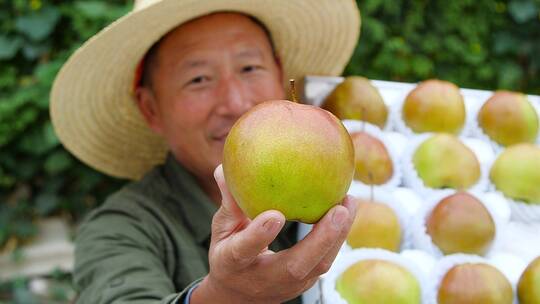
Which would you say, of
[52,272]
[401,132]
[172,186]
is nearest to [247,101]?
[172,186]

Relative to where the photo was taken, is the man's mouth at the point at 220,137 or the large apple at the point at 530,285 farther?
the man's mouth at the point at 220,137

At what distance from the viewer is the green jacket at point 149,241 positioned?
1202 millimetres

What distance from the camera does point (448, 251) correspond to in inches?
50.5

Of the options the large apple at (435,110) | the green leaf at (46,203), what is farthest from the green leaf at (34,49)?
the large apple at (435,110)

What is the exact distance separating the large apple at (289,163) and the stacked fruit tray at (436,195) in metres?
0.36

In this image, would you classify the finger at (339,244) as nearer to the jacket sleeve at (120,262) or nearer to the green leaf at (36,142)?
the jacket sleeve at (120,262)

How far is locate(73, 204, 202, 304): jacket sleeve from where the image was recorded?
115 centimetres

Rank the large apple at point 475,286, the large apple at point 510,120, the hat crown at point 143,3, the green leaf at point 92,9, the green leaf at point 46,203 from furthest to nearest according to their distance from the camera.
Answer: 1. the green leaf at point 46,203
2. the green leaf at point 92,9
3. the large apple at point 510,120
4. the hat crown at point 143,3
5. the large apple at point 475,286

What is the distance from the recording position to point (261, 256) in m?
0.87

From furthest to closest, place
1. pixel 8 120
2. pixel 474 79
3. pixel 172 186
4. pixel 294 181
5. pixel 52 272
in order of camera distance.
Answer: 1. pixel 474 79
2. pixel 52 272
3. pixel 8 120
4. pixel 172 186
5. pixel 294 181

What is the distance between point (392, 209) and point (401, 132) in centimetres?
37

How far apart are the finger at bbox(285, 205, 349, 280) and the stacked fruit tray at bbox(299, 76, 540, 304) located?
0.32 metres

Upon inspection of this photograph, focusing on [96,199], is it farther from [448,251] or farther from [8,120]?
[448,251]

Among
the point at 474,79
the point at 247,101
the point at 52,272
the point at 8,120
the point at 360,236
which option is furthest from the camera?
the point at 474,79
